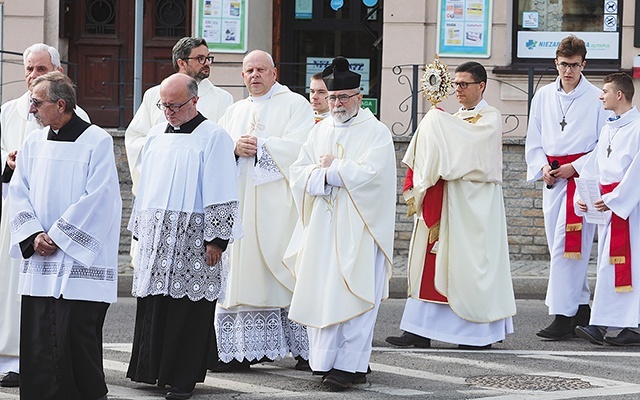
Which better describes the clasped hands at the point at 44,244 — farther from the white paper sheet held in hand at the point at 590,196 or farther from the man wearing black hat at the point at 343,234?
the white paper sheet held in hand at the point at 590,196

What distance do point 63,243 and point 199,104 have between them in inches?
110

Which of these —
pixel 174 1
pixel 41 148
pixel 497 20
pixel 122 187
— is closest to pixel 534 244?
pixel 497 20

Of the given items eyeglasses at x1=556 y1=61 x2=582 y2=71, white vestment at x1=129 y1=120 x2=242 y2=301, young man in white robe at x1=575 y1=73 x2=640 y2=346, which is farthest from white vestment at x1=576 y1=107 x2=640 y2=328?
white vestment at x1=129 y1=120 x2=242 y2=301

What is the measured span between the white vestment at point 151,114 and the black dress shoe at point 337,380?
7.32ft

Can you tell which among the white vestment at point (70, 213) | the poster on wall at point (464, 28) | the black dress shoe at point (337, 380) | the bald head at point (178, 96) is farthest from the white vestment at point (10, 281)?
the poster on wall at point (464, 28)

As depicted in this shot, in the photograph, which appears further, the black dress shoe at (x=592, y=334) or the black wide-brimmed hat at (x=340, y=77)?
the black dress shoe at (x=592, y=334)

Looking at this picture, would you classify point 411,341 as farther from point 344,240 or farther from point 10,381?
point 10,381

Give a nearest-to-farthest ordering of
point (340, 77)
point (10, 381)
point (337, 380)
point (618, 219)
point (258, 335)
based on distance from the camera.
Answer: point (337, 380) → point (10, 381) → point (340, 77) → point (258, 335) → point (618, 219)

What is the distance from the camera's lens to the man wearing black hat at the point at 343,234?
29.0 feet

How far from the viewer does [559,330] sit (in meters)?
11.1

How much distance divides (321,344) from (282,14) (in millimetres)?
10340

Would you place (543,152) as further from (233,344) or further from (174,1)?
(174,1)

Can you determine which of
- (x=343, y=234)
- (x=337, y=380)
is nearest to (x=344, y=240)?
(x=343, y=234)

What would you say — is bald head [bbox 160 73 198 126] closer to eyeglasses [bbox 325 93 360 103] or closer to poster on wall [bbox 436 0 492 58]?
eyeglasses [bbox 325 93 360 103]
